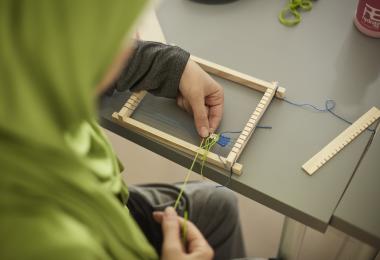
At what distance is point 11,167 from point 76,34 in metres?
0.13

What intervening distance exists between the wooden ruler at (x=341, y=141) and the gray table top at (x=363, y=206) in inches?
1.7

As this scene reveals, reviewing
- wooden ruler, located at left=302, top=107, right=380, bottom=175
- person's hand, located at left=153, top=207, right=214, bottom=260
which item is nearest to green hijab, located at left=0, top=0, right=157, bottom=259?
person's hand, located at left=153, top=207, right=214, bottom=260

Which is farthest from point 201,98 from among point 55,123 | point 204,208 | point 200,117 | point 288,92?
point 55,123

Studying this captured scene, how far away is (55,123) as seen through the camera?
1.12 ft

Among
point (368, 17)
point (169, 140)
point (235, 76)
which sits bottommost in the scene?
point (169, 140)

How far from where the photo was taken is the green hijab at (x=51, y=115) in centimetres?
30

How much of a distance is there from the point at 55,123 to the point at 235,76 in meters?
0.48

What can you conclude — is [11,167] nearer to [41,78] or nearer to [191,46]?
[41,78]

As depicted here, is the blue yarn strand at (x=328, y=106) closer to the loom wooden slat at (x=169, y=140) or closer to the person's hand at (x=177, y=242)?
the loom wooden slat at (x=169, y=140)

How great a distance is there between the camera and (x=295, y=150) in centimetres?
69

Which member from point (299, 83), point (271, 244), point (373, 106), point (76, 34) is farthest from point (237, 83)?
point (271, 244)

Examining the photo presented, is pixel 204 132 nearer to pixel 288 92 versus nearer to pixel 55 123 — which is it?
pixel 288 92

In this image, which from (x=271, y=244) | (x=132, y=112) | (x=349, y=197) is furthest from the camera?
(x=271, y=244)

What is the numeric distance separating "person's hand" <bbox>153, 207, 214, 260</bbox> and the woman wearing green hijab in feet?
0.61
